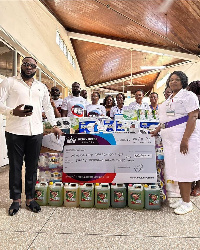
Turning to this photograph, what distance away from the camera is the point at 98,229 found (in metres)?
2.05

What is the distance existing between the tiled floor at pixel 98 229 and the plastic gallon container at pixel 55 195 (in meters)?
0.08

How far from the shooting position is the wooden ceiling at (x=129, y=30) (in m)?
6.40

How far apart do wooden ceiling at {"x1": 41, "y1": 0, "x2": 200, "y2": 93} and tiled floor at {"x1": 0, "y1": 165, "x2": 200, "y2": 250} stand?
16.5ft

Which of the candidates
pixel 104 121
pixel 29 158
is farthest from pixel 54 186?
pixel 104 121

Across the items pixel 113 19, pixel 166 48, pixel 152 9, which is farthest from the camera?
pixel 166 48

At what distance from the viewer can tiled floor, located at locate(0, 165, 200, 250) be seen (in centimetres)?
178

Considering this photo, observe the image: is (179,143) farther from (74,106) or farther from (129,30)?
(129,30)

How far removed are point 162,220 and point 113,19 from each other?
708 centimetres

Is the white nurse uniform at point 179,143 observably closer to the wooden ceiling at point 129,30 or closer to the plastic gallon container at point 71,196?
the plastic gallon container at point 71,196

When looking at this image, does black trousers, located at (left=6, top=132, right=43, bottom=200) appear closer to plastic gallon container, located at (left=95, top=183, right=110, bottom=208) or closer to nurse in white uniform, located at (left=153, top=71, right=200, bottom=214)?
plastic gallon container, located at (left=95, top=183, right=110, bottom=208)

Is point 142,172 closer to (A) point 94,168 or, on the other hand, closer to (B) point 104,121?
(A) point 94,168

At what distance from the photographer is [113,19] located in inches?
311

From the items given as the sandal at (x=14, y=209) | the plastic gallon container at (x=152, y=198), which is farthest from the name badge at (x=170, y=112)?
the sandal at (x=14, y=209)

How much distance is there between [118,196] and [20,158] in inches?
43.4
